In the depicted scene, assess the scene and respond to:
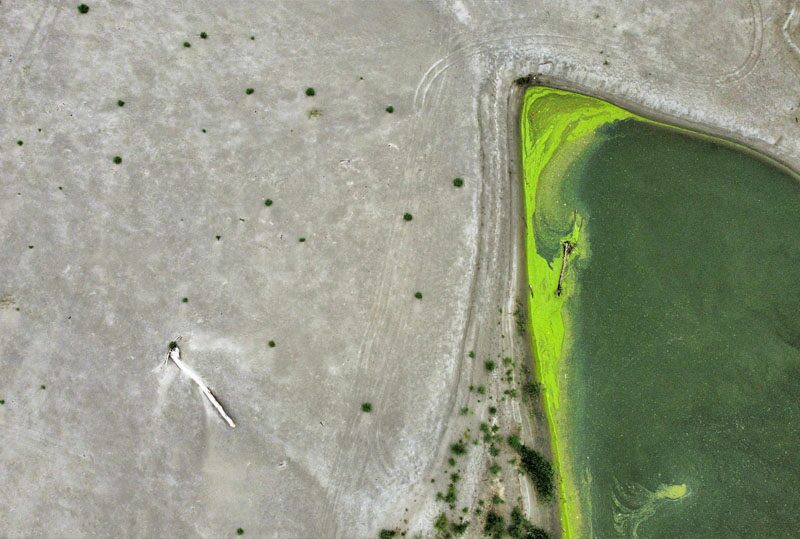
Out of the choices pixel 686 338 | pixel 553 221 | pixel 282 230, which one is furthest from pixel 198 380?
pixel 686 338

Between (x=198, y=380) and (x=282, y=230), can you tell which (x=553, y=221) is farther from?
(x=198, y=380)

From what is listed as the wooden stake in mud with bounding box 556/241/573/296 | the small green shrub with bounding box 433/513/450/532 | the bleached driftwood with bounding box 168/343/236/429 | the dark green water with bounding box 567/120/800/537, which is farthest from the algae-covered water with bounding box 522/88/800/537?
the bleached driftwood with bounding box 168/343/236/429

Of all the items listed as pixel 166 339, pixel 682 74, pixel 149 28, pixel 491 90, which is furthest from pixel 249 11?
pixel 682 74

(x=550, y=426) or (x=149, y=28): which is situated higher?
(x=149, y=28)

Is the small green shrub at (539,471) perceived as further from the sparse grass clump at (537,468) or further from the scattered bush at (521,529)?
the scattered bush at (521,529)

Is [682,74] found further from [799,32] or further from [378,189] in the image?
[378,189]

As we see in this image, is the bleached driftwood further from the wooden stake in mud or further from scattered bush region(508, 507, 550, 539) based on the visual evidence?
the wooden stake in mud
